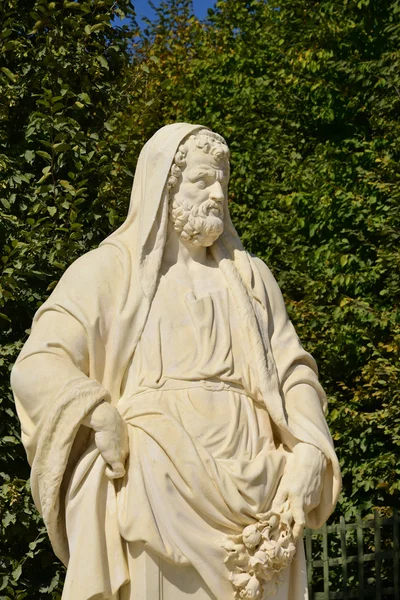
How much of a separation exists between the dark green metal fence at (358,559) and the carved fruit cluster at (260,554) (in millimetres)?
3651

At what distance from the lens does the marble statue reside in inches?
242

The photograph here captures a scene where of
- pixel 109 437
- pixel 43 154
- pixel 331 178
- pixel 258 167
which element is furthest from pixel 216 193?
pixel 258 167

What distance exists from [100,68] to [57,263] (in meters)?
1.67

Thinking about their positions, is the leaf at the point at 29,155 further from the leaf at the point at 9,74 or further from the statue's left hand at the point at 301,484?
the statue's left hand at the point at 301,484

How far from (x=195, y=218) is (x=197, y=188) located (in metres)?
0.14

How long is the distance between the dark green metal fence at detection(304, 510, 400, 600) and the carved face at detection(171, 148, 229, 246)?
3848 millimetres

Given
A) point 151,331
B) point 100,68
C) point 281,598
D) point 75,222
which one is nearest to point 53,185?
point 75,222

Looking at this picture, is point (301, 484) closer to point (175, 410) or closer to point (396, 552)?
point (175, 410)

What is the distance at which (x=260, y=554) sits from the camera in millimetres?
6191

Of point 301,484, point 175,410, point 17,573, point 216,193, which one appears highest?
point 216,193

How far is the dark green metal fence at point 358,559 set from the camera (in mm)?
10117

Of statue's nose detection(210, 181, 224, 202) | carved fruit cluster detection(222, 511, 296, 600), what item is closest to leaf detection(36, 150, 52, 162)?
statue's nose detection(210, 181, 224, 202)

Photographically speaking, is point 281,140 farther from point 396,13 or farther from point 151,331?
point 151,331

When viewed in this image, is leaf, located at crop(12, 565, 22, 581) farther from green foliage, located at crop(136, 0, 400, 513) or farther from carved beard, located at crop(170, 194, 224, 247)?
carved beard, located at crop(170, 194, 224, 247)
